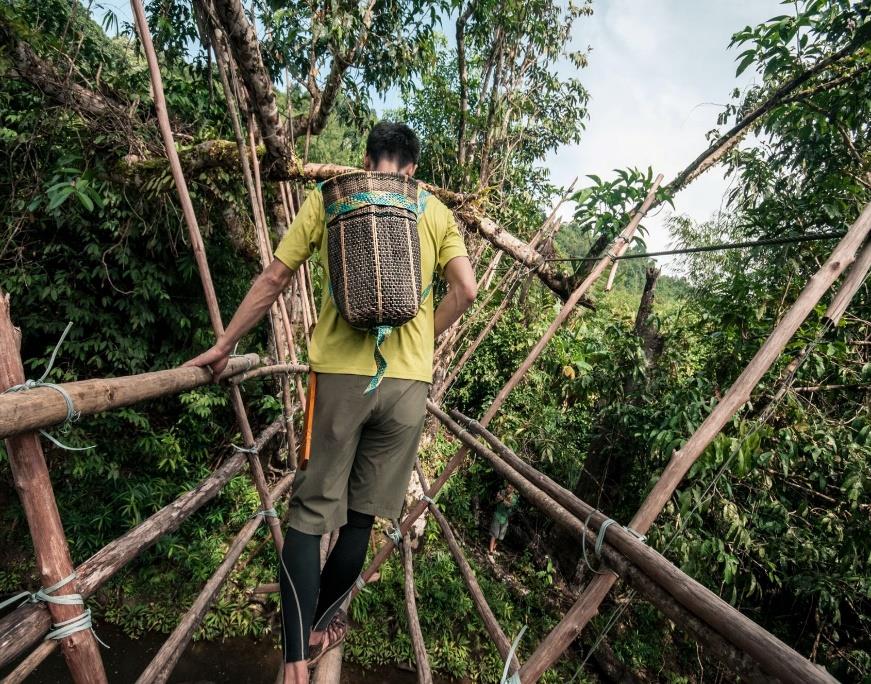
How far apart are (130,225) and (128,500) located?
221 cm

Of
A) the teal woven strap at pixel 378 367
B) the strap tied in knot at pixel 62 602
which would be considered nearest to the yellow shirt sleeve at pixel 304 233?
the teal woven strap at pixel 378 367

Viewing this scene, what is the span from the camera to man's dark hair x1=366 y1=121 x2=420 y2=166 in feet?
4.74

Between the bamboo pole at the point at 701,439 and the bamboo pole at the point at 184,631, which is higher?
the bamboo pole at the point at 701,439

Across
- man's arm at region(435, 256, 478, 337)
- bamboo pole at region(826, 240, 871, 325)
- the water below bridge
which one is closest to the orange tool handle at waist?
man's arm at region(435, 256, 478, 337)

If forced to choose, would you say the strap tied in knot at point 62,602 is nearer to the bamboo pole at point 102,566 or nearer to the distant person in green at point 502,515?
the bamboo pole at point 102,566

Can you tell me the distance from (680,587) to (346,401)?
0.91 metres

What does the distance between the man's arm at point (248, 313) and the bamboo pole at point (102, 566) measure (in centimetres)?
45

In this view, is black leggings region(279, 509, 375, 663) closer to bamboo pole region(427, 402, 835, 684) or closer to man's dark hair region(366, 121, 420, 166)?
bamboo pole region(427, 402, 835, 684)

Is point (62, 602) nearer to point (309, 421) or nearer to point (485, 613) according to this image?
point (309, 421)

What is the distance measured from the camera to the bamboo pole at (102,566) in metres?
0.75

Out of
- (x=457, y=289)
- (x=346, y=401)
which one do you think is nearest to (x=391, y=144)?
(x=457, y=289)

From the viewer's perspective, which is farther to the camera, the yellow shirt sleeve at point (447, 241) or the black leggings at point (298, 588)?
the yellow shirt sleeve at point (447, 241)

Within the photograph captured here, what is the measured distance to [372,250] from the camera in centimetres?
124

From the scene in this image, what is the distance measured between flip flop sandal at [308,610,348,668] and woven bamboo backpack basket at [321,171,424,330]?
3.63 ft
